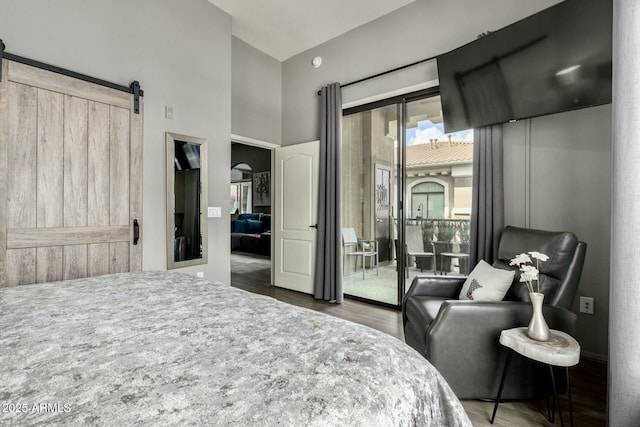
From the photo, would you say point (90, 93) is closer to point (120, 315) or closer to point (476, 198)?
point (120, 315)

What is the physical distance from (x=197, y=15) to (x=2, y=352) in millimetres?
3413

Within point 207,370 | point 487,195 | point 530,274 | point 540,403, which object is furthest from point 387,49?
point 207,370

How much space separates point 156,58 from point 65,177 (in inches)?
52.4

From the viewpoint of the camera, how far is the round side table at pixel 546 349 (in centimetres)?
141

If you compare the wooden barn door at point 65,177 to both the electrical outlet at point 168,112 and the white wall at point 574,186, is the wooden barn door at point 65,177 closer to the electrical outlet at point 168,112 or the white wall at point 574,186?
the electrical outlet at point 168,112

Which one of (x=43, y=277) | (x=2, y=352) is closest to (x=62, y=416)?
(x=2, y=352)

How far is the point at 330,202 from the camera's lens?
3885 millimetres

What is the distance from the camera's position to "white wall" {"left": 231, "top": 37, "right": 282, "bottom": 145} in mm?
3982

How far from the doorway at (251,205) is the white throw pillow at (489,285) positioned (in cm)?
495

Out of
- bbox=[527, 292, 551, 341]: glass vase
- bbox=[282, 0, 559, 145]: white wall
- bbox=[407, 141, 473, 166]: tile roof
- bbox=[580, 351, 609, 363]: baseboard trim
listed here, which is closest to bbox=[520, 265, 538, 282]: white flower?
bbox=[527, 292, 551, 341]: glass vase

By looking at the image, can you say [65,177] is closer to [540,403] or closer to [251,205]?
[540,403]

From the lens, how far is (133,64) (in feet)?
8.96

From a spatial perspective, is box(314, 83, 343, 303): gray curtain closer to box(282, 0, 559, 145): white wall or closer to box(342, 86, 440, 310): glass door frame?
box(282, 0, 559, 145): white wall

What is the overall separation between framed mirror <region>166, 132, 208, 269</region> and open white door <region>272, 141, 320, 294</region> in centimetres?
138
